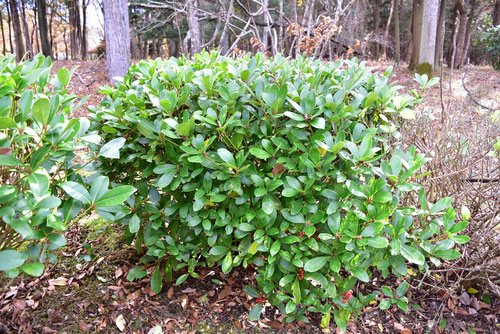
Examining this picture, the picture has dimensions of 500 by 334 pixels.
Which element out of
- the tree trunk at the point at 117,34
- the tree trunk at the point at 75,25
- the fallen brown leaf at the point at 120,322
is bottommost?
the fallen brown leaf at the point at 120,322

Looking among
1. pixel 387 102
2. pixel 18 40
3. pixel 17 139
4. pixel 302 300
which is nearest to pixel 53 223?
pixel 17 139

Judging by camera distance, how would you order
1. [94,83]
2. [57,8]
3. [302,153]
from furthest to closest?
[57,8]
[94,83]
[302,153]

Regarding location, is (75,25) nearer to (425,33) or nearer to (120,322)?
(425,33)

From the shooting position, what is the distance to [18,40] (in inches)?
574

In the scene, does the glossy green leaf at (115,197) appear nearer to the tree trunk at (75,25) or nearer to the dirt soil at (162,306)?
the dirt soil at (162,306)

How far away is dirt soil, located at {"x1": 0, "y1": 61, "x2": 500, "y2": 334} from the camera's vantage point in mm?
1927

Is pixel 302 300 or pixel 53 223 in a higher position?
pixel 53 223

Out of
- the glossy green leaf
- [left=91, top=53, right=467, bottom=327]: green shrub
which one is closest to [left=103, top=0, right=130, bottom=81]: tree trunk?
[left=91, top=53, right=467, bottom=327]: green shrub

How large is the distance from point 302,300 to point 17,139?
1448 millimetres

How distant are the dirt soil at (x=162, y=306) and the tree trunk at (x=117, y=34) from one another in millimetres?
5362

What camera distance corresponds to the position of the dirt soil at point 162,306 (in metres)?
1.93

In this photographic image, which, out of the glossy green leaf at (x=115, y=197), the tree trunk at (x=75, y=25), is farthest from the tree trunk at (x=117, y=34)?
the tree trunk at (x=75, y=25)

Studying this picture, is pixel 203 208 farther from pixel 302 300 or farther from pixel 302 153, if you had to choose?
pixel 302 300

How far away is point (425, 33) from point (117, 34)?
6.56m
